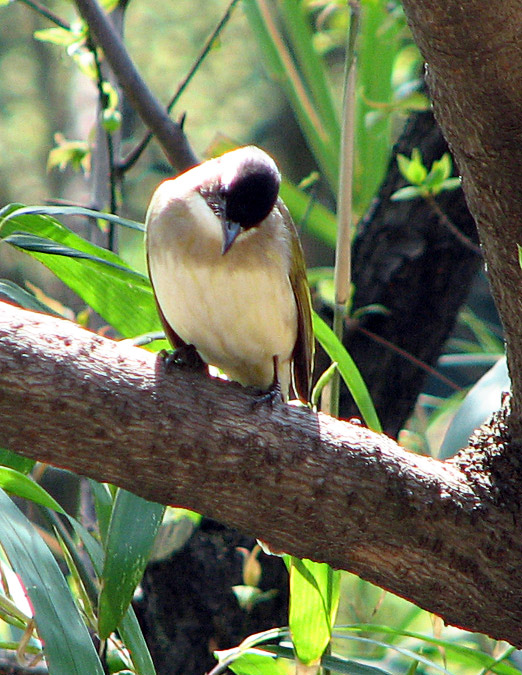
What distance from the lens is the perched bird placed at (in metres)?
1.74

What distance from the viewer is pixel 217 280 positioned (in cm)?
174

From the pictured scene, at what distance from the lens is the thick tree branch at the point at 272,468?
1.31 meters

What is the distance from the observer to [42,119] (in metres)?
6.77

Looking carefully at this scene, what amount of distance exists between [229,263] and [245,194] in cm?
15

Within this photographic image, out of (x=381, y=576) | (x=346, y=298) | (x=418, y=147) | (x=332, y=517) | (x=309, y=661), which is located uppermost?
(x=418, y=147)

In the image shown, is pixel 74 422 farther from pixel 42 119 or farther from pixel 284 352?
pixel 42 119

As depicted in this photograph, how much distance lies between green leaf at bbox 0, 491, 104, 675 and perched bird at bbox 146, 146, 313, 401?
0.55 meters

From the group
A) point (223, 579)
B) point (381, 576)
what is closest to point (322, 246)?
point (223, 579)

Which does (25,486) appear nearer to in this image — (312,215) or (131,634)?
(131,634)

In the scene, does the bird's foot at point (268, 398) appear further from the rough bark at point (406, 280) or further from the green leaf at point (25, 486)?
the rough bark at point (406, 280)

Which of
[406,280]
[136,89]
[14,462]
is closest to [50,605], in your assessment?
[14,462]

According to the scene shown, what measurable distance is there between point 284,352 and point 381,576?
64cm

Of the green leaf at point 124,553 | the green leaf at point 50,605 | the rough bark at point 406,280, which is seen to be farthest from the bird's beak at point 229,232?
the rough bark at point 406,280

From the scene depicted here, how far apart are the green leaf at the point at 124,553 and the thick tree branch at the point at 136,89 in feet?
4.05
